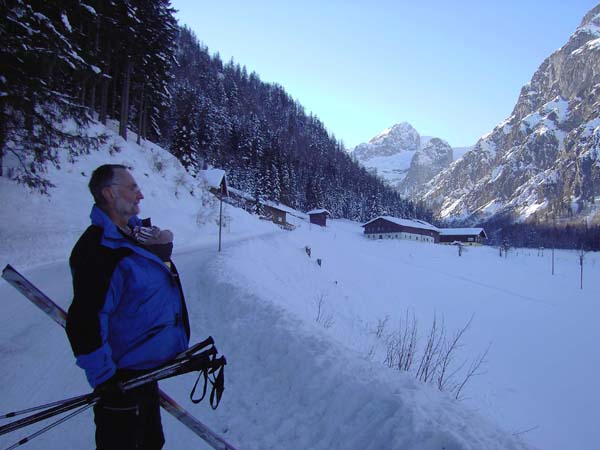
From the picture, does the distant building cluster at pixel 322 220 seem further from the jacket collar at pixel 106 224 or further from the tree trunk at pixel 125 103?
the jacket collar at pixel 106 224

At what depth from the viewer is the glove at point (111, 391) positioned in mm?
2164

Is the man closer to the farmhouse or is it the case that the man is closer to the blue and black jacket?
the blue and black jacket

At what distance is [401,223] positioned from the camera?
75.5 m

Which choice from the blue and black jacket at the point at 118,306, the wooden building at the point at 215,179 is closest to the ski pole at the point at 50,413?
the blue and black jacket at the point at 118,306

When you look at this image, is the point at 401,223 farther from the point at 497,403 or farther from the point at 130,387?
the point at 130,387

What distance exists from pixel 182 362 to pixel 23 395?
355 centimetres

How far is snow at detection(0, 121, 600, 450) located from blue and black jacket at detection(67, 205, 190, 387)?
2204 mm

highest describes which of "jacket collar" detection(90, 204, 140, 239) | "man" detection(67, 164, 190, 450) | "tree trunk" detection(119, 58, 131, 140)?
"tree trunk" detection(119, 58, 131, 140)

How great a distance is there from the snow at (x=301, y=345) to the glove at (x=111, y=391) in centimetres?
213

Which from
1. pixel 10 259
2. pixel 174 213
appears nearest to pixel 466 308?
pixel 174 213

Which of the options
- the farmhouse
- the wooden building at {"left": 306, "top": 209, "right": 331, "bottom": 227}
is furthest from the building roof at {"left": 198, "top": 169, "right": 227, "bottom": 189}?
the farmhouse

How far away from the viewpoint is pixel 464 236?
91688 millimetres

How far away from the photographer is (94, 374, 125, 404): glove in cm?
216

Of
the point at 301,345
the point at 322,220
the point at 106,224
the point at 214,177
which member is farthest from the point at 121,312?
the point at 322,220
